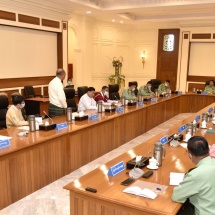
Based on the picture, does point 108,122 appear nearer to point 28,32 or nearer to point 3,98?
point 3,98

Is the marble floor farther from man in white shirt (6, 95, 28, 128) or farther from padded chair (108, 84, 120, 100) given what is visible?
padded chair (108, 84, 120, 100)

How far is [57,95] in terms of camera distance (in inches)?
185

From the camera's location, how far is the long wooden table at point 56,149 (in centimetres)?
289

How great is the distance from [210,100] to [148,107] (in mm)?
2941

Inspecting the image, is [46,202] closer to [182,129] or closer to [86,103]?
[182,129]

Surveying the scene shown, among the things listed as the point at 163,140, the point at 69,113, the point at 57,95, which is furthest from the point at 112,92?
the point at 163,140

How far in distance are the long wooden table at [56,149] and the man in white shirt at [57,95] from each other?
1.69 ft

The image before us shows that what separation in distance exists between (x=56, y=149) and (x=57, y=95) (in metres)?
1.47

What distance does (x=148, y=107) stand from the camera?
6012mm

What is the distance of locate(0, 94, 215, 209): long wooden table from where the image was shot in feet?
9.47

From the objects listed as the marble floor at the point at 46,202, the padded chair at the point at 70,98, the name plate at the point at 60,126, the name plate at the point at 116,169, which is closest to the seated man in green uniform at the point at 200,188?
the name plate at the point at 116,169

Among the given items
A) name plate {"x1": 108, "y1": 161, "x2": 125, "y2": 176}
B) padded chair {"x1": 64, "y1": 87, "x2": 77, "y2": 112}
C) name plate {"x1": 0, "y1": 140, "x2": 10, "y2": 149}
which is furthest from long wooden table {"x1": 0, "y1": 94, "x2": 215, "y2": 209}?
padded chair {"x1": 64, "y1": 87, "x2": 77, "y2": 112}

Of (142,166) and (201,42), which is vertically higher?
(201,42)

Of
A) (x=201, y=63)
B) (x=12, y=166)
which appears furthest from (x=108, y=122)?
(x=201, y=63)
